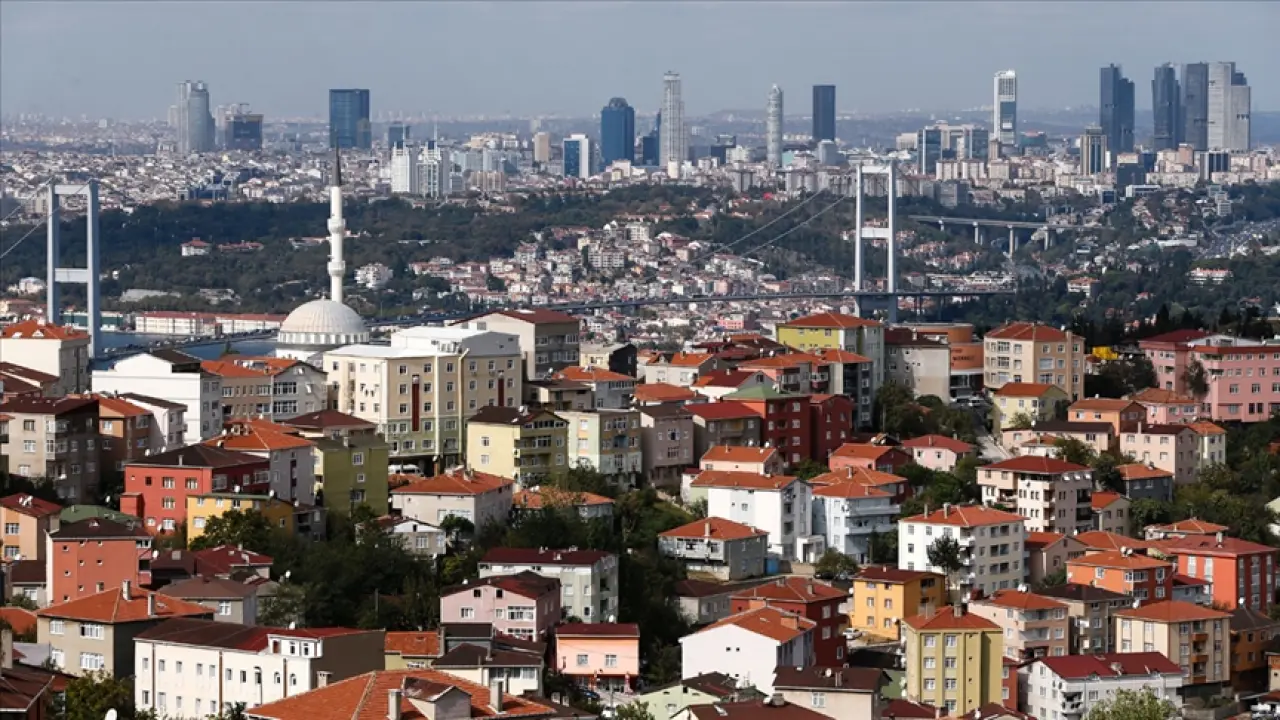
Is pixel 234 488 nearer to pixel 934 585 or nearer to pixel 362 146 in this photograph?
pixel 934 585

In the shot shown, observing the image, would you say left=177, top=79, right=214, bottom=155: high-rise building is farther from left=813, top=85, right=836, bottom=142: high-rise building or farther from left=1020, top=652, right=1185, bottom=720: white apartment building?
left=1020, top=652, right=1185, bottom=720: white apartment building

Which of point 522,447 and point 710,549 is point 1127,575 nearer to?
point 710,549

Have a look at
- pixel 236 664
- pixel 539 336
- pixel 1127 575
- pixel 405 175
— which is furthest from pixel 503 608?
pixel 405 175

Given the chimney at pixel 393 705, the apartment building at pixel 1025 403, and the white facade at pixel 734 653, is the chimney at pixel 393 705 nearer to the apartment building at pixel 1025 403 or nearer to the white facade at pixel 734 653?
the white facade at pixel 734 653

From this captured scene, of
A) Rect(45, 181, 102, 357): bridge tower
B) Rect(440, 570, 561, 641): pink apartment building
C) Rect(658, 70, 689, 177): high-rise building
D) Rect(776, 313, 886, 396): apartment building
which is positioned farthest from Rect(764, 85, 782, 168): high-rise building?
Rect(440, 570, 561, 641): pink apartment building

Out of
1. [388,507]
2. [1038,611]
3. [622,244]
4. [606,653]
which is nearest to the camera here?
[606,653]

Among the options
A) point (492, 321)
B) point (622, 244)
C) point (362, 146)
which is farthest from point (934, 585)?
point (362, 146)
